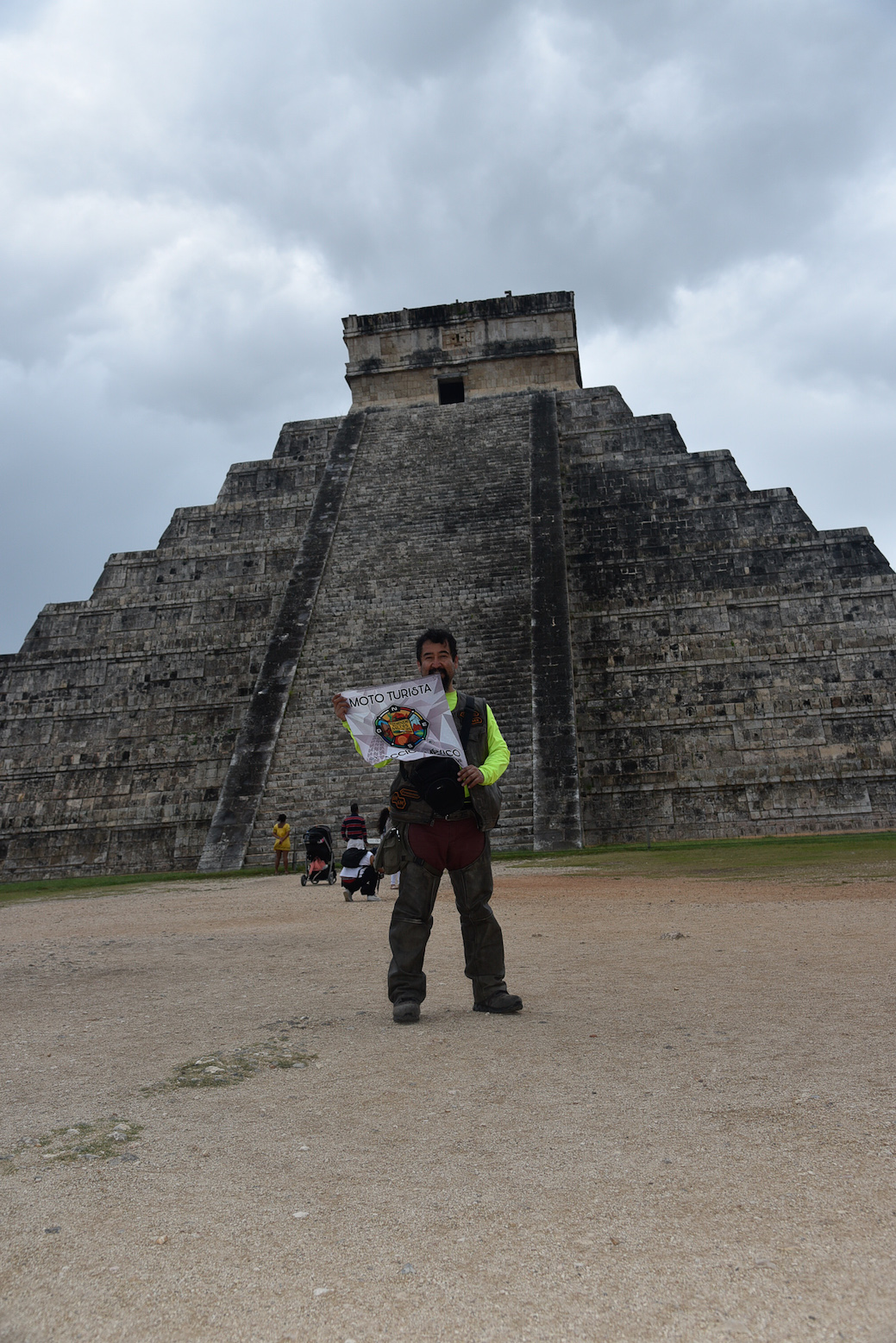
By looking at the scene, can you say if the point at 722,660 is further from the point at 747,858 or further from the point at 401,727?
the point at 401,727

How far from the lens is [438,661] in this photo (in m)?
4.57

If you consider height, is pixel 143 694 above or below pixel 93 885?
above

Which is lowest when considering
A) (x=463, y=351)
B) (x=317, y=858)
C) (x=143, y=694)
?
(x=317, y=858)

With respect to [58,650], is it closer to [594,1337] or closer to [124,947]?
[124,947]

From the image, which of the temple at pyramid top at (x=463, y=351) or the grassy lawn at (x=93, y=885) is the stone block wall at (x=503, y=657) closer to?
the grassy lawn at (x=93, y=885)

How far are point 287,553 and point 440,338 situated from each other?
8886 mm

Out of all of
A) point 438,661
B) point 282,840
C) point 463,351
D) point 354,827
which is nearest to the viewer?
point 438,661

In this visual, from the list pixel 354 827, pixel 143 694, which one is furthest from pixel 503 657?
pixel 143 694

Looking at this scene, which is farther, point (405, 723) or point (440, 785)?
point (405, 723)

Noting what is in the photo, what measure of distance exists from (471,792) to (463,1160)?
1.89 meters

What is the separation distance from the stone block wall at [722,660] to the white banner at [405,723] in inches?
454

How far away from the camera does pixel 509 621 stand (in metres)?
17.4

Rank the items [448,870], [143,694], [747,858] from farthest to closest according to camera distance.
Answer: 1. [143,694]
2. [747,858]
3. [448,870]

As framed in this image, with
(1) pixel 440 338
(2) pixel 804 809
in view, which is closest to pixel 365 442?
(1) pixel 440 338
